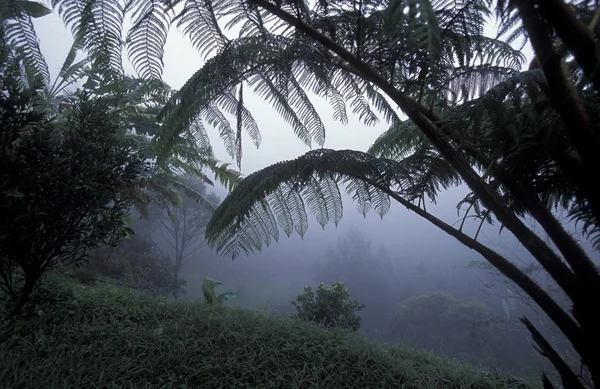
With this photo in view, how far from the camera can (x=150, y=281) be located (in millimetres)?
7559

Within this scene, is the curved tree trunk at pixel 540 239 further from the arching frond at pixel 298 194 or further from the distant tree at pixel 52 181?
the distant tree at pixel 52 181

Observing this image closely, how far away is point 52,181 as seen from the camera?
2.28 m

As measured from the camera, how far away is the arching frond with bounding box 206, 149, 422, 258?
1924mm

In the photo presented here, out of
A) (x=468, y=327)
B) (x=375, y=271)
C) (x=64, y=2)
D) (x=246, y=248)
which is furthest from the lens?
(x=375, y=271)

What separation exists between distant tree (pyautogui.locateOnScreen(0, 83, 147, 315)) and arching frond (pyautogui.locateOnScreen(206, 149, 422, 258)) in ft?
3.69

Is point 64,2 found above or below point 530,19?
below

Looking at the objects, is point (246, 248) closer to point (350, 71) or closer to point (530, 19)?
point (350, 71)

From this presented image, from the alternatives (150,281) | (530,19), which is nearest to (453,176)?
(530,19)

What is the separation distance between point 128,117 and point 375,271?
1061 centimetres

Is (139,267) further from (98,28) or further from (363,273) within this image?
(363,273)

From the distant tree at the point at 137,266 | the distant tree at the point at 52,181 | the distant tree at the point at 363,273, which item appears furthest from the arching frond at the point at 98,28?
the distant tree at the point at 363,273

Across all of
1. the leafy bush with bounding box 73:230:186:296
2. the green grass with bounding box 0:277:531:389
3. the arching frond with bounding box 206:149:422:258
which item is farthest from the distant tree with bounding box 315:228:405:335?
the arching frond with bounding box 206:149:422:258

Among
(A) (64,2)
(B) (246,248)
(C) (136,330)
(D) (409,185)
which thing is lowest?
(C) (136,330)

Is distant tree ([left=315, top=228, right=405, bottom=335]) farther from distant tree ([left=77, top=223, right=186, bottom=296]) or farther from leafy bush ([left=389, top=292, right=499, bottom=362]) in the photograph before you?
distant tree ([left=77, top=223, right=186, bottom=296])
